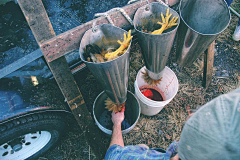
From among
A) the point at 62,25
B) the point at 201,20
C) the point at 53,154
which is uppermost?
the point at 62,25

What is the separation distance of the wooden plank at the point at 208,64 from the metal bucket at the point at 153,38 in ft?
2.97

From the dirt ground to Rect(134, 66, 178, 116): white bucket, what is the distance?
19 cm

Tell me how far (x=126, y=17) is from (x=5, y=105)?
4.00 feet

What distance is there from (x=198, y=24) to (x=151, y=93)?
3.47 ft

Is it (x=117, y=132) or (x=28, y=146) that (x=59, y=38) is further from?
(x=28, y=146)

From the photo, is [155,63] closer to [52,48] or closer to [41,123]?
[52,48]

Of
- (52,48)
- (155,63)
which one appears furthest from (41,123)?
(155,63)

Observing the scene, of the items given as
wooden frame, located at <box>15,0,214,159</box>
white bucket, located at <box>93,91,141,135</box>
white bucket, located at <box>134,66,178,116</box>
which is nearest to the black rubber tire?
wooden frame, located at <box>15,0,214,159</box>

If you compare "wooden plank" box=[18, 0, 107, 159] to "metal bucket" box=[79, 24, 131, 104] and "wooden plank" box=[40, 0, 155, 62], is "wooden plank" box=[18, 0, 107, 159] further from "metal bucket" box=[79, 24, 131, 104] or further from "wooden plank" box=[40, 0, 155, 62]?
"metal bucket" box=[79, 24, 131, 104]

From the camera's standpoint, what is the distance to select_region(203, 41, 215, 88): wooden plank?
1.73m

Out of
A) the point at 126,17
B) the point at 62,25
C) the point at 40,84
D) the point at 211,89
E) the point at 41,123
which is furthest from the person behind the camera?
the point at 211,89

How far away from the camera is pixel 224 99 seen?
0.54m

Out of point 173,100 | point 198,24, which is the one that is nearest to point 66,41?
point 198,24

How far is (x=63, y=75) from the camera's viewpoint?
1.14 meters
